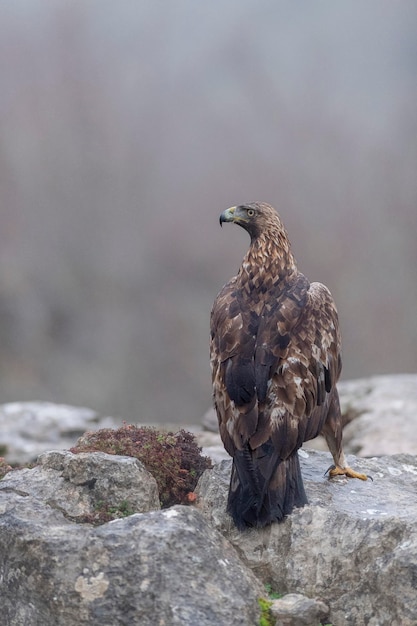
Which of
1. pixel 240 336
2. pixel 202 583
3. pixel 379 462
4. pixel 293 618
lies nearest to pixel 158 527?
pixel 202 583

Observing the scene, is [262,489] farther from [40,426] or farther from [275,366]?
[40,426]

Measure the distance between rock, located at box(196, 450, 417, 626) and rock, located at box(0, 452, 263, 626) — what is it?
0.28 metres

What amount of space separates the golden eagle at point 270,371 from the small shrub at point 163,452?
43cm

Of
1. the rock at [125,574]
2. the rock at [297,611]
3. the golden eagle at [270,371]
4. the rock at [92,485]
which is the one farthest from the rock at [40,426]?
the rock at [297,611]

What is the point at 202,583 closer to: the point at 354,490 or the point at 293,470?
the point at 293,470

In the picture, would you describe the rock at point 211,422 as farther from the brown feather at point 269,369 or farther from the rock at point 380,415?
the brown feather at point 269,369

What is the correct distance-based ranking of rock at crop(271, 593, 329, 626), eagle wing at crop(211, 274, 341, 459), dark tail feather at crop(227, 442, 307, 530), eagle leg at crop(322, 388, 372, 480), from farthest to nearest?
A: eagle leg at crop(322, 388, 372, 480)
eagle wing at crop(211, 274, 341, 459)
dark tail feather at crop(227, 442, 307, 530)
rock at crop(271, 593, 329, 626)

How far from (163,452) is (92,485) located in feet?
1.87

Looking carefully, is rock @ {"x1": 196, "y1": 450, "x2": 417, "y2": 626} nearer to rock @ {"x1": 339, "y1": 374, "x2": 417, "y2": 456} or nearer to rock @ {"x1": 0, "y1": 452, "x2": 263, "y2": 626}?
rock @ {"x1": 0, "y1": 452, "x2": 263, "y2": 626}

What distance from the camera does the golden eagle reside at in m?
4.85

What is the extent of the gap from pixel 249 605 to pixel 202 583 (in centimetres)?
24

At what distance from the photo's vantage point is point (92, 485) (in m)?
4.92

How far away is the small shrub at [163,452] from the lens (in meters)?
5.23

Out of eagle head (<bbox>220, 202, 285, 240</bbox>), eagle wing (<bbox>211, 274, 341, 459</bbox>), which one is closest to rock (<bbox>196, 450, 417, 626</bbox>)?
eagle wing (<bbox>211, 274, 341, 459</bbox>)
